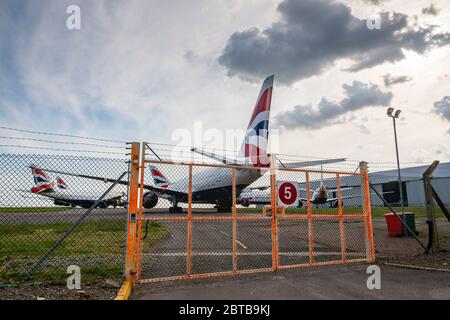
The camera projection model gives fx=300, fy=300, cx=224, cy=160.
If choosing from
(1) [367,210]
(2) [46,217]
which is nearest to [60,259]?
(1) [367,210]

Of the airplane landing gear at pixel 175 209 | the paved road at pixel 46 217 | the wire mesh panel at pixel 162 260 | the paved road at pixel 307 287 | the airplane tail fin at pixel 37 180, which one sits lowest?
the paved road at pixel 307 287

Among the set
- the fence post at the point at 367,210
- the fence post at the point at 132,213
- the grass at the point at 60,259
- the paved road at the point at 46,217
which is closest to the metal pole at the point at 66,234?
the fence post at the point at 132,213

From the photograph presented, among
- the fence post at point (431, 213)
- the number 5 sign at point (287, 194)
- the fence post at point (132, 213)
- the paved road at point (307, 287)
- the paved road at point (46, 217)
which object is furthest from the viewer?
the paved road at point (46, 217)

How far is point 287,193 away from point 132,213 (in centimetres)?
425

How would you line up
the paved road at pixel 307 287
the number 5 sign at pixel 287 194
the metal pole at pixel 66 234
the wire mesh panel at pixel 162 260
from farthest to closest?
1. the number 5 sign at pixel 287 194
2. the wire mesh panel at pixel 162 260
3. the metal pole at pixel 66 234
4. the paved road at pixel 307 287

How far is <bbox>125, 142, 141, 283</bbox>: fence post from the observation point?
19.7 ft

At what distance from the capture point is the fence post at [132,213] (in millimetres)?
5992

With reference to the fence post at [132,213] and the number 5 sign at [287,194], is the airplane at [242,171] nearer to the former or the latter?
the number 5 sign at [287,194]

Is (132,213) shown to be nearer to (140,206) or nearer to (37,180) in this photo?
(140,206)

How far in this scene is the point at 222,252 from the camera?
32.6 ft

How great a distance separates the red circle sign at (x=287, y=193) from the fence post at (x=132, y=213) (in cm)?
384

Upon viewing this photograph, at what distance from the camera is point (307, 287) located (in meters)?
5.85
